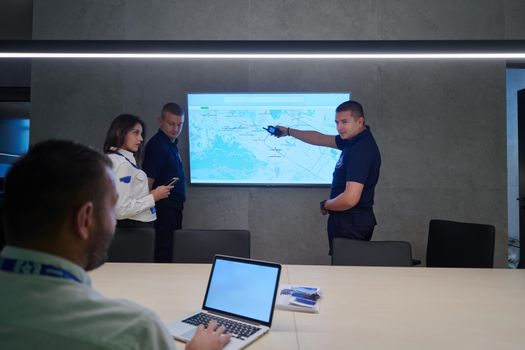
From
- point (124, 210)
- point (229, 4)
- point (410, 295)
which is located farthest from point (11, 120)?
point (410, 295)

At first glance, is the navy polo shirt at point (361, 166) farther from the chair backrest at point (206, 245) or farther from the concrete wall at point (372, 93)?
the concrete wall at point (372, 93)

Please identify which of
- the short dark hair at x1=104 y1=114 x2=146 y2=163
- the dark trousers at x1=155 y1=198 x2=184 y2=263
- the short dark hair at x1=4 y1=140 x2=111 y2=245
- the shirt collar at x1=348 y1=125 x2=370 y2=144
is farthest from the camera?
the dark trousers at x1=155 y1=198 x2=184 y2=263

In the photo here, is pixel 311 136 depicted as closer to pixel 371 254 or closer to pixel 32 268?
pixel 371 254

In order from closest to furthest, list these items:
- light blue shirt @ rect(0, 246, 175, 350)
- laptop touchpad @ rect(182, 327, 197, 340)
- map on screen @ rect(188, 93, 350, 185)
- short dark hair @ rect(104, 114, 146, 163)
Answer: light blue shirt @ rect(0, 246, 175, 350) → laptop touchpad @ rect(182, 327, 197, 340) → short dark hair @ rect(104, 114, 146, 163) → map on screen @ rect(188, 93, 350, 185)

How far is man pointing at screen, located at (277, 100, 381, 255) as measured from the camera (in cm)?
272

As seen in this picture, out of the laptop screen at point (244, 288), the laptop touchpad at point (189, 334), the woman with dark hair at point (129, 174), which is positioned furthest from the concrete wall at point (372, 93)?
the laptop touchpad at point (189, 334)

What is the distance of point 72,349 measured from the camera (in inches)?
24.1

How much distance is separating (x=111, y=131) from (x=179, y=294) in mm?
1430

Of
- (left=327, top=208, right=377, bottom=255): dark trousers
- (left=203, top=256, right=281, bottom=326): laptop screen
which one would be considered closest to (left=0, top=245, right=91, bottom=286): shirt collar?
(left=203, top=256, right=281, bottom=326): laptop screen

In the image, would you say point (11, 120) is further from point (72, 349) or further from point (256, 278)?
point (72, 349)

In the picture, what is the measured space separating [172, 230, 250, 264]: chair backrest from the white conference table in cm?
30

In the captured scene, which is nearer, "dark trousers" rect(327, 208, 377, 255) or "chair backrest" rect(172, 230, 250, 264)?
"chair backrest" rect(172, 230, 250, 264)

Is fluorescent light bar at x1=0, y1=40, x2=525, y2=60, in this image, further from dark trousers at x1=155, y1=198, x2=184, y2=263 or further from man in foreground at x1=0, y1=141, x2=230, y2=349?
dark trousers at x1=155, y1=198, x2=184, y2=263

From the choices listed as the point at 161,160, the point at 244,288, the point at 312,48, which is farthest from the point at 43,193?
the point at 161,160
